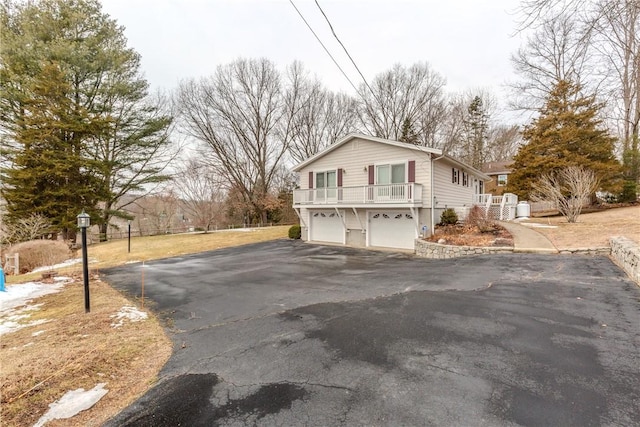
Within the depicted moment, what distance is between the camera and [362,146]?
48.9 ft

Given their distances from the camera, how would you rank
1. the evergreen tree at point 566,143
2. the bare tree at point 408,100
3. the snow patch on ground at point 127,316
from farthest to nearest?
the bare tree at point 408,100 < the evergreen tree at point 566,143 < the snow patch on ground at point 127,316

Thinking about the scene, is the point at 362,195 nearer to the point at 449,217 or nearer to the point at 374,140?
the point at 374,140

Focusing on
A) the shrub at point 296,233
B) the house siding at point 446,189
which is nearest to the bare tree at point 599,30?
the house siding at point 446,189

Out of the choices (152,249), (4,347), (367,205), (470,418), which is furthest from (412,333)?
(152,249)

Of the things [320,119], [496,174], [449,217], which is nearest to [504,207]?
[449,217]

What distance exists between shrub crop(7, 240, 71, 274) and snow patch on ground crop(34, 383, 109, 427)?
14.4 metres

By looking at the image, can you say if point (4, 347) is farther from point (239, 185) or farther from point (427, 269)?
point (239, 185)

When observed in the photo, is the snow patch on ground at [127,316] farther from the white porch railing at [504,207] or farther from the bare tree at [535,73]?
the bare tree at [535,73]

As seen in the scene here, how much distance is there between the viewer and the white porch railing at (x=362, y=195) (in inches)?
504

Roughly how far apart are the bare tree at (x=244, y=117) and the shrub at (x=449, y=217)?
19.1 m

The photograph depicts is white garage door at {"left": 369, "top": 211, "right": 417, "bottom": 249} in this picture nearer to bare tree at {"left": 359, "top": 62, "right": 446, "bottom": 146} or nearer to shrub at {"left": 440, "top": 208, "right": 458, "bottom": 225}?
shrub at {"left": 440, "top": 208, "right": 458, "bottom": 225}

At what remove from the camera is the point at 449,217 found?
13570 millimetres

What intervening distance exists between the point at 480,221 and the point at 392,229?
157 inches

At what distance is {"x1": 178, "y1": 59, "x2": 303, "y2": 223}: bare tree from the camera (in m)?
27.7
